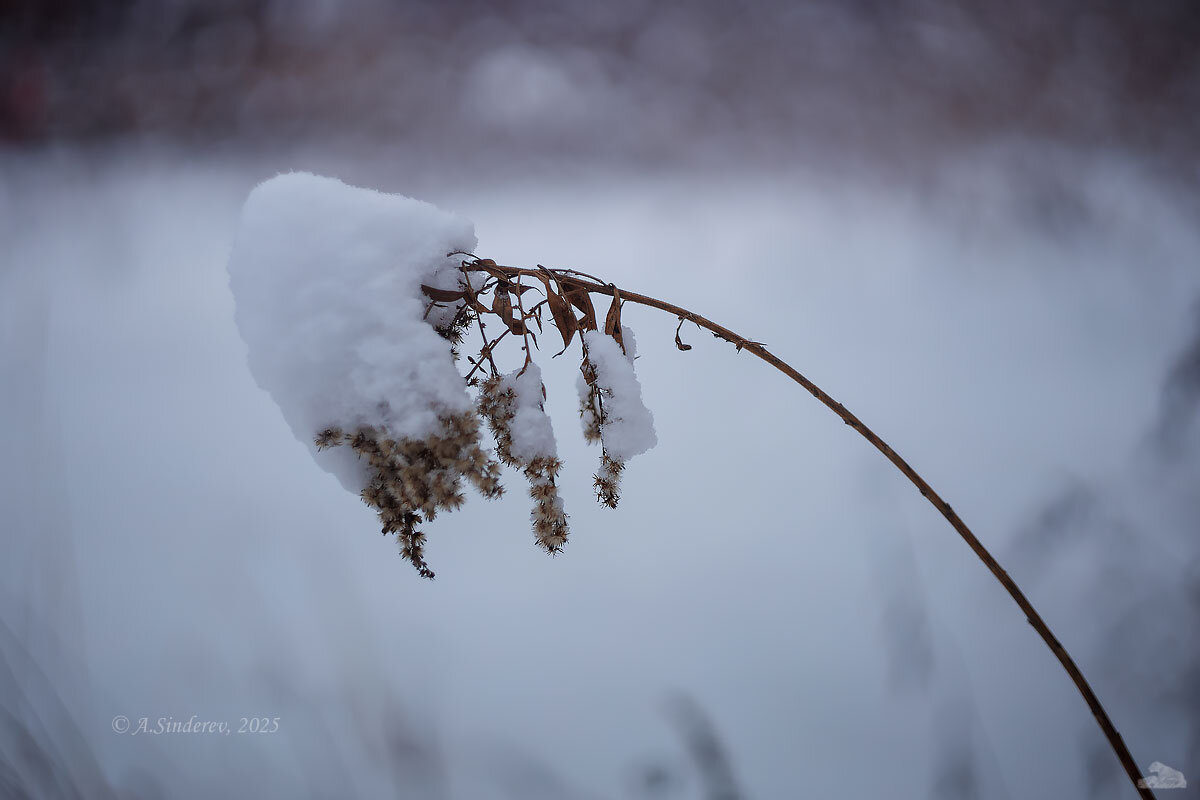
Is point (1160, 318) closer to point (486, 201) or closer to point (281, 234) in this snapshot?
point (486, 201)

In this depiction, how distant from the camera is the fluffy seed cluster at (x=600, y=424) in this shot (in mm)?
467

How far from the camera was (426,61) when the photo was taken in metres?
0.94

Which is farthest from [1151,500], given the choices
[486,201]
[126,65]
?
[126,65]

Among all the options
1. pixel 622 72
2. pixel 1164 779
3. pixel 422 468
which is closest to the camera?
pixel 422 468

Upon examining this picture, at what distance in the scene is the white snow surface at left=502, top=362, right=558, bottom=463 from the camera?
447mm

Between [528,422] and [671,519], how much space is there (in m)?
0.56

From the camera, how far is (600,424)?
19.0 inches

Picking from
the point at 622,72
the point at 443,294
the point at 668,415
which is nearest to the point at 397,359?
the point at 443,294

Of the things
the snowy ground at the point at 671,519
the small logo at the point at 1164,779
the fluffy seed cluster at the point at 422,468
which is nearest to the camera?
the fluffy seed cluster at the point at 422,468

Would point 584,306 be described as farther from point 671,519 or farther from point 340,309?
point 671,519

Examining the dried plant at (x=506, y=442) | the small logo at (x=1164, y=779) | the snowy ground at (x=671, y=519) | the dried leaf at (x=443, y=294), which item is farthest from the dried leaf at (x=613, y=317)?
the small logo at (x=1164, y=779)

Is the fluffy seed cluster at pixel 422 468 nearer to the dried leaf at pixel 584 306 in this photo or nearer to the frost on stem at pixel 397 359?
the frost on stem at pixel 397 359

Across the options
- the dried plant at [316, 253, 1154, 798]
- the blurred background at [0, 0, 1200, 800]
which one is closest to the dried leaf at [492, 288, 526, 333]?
the dried plant at [316, 253, 1154, 798]

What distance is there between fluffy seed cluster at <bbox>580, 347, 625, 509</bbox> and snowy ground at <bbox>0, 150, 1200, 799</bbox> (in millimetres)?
495
